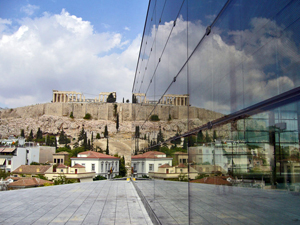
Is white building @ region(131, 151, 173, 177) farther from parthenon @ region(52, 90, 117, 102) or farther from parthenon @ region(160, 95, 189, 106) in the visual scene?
parthenon @ region(52, 90, 117, 102)

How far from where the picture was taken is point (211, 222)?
148 cm

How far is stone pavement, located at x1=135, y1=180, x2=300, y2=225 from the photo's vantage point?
0.83 meters

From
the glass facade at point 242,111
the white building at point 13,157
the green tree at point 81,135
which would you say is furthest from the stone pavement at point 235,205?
the green tree at point 81,135

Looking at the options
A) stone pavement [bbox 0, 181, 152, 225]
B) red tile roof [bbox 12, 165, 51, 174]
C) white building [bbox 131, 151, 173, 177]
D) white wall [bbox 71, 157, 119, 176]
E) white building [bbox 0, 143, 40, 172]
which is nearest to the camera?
white building [bbox 131, 151, 173, 177]

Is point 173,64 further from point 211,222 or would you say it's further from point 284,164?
point 284,164

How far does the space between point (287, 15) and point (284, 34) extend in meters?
0.06

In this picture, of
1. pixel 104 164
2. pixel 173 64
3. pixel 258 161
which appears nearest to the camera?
pixel 258 161

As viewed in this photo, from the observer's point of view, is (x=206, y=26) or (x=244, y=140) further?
(x=206, y=26)

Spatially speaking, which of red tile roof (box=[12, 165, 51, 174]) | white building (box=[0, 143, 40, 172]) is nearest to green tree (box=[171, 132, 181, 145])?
red tile roof (box=[12, 165, 51, 174])

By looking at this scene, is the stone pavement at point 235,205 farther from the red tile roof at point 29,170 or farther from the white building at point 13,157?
the white building at point 13,157

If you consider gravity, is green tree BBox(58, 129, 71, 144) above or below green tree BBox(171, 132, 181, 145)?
above

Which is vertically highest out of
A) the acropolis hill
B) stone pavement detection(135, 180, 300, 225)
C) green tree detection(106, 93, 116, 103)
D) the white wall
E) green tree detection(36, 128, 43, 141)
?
green tree detection(106, 93, 116, 103)

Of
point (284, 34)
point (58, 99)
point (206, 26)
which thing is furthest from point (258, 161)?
point (58, 99)

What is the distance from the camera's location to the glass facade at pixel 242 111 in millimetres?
854
